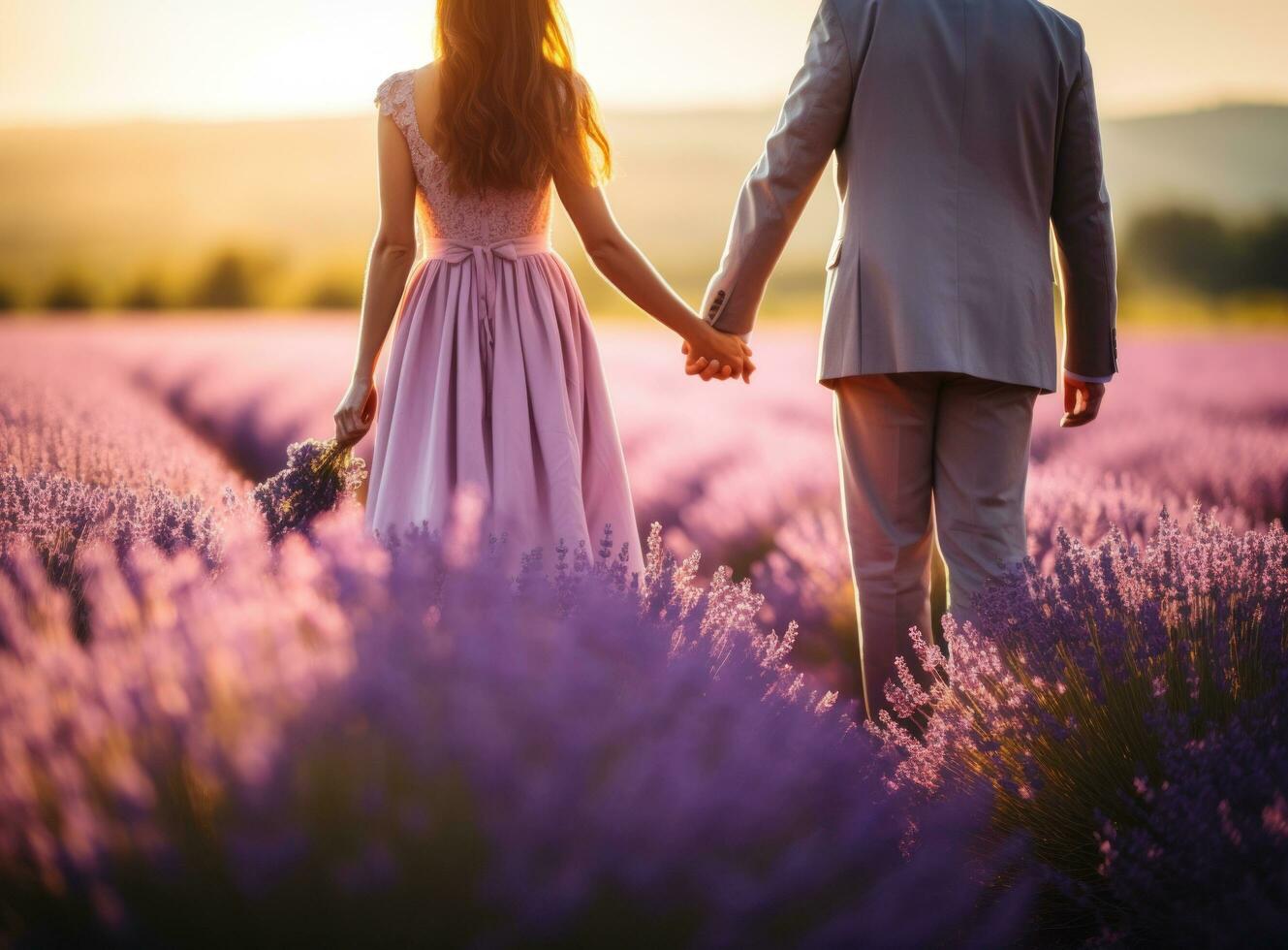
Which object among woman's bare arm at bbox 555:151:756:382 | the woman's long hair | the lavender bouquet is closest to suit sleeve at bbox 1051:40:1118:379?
woman's bare arm at bbox 555:151:756:382

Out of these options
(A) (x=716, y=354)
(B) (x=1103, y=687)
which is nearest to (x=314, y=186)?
(A) (x=716, y=354)

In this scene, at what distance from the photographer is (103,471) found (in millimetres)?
3154

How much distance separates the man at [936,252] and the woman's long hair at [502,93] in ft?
1.82

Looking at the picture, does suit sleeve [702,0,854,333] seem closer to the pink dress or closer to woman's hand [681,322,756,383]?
woman's hand [681,322,756,383]

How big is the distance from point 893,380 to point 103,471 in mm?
2171

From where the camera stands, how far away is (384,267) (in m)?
2.57

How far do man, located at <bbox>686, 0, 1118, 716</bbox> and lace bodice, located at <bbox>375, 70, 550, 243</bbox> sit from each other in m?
0.56

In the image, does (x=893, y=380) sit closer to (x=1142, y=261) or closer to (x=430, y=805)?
(x=430, y=805)

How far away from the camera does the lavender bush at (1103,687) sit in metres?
1.88

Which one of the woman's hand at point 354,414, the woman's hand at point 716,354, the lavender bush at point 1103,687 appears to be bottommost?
the lavender bush at point 1103,687

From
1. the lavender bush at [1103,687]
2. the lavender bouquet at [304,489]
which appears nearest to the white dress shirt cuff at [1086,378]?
the lavender bush at [1103,687]

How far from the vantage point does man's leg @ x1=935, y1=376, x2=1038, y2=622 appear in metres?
2.64

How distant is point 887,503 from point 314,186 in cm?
4324

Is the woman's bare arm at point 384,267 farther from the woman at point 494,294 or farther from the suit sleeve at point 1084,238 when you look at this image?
the suit sleeve at point 1084,238
